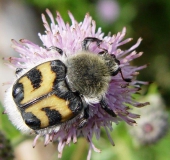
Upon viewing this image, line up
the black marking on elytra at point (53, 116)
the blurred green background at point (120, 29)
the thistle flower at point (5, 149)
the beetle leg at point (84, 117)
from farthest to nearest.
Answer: the blurred green background at point (120, 29), the thistle flower at point (5, 149), the beetle leg at point (84, 117), the black marking on elytra at point (53, 116)

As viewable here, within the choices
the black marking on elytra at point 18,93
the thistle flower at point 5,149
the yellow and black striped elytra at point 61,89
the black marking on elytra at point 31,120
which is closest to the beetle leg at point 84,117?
the yellow and black striped elytra at point 61,89

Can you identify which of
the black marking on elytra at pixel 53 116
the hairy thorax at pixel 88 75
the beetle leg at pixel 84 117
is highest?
the hairy thorax at pixel 88 75

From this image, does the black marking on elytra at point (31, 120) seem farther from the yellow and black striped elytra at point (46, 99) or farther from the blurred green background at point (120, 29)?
the blurred green background at point (120, 29)

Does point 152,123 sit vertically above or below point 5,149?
below

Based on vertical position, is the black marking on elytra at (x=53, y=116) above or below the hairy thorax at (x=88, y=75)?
below

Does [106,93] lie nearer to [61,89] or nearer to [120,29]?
[61,89]

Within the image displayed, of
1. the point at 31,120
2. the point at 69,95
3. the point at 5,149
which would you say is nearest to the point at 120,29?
the point at 5,149

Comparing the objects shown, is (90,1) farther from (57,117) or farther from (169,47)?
(57,117)
